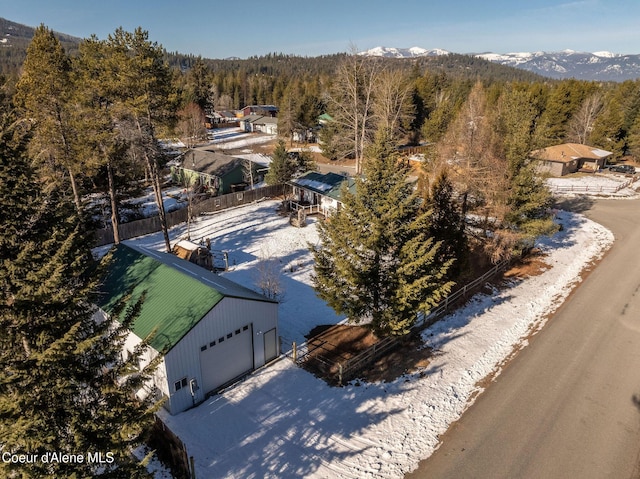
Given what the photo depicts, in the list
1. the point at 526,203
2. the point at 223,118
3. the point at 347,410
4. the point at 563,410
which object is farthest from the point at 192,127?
the point at 563,410

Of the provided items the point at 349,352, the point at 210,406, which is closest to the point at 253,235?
the point at 349,352

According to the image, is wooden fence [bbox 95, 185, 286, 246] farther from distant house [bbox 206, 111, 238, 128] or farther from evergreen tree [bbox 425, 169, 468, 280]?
distant house [bbox 206, 111, 238, 128]

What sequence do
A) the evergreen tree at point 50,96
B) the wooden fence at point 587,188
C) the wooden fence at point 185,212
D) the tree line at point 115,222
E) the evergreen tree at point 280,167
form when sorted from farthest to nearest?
the wooden fence at point 587,188
the evergreen tree at point 280,167
the wooden fence at point 185,212
the evergreen tree at point 50,96
the tree line at point 115,222

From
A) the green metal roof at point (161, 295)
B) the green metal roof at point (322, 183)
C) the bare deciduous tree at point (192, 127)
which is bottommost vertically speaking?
the green metal roof at point (161, 295)

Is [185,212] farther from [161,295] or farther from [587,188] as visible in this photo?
[587,188]

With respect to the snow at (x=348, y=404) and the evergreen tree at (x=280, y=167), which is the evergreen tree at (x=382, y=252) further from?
the evergreen tree at (x=280, y=167)

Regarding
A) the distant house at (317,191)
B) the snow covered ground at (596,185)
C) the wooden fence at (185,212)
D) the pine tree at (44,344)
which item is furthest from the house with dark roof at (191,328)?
the snow covered ground at (596,185)

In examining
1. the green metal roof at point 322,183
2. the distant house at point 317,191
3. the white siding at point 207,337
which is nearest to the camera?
the white siding at point 207,337
